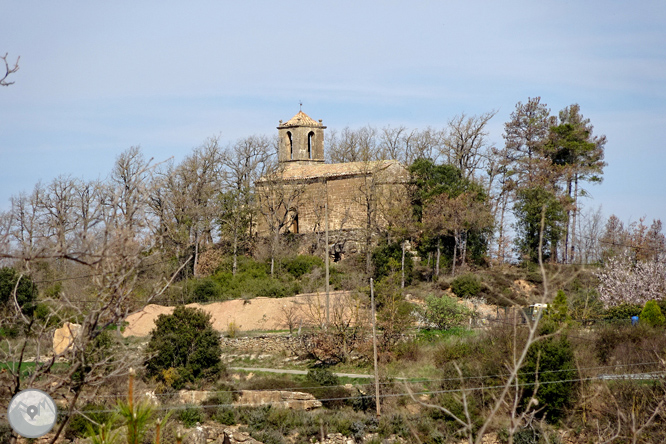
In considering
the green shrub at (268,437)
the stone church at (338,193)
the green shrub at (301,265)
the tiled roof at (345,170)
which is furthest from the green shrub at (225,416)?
the tiled roof at (345,170)

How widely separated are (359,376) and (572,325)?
286 inches

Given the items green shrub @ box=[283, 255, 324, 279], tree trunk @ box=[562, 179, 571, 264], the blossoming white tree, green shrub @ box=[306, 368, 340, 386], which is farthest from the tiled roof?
green shrub @ box=[306, 368, 340, 386]

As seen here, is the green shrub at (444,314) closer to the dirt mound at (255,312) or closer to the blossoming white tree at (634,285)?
the dirt mound at (255,312)

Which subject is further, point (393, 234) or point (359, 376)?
point (393, 234)

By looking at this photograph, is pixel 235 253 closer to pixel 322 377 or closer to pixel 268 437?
pixel 322 377

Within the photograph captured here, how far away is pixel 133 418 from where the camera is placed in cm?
587

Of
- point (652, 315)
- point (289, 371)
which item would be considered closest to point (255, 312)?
point (289, 371)

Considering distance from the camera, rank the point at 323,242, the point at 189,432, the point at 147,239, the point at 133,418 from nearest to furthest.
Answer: the point at 133,418 → the point at 147,239 → the point at 189,432 → the point at 323,242

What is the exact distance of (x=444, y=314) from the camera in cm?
2970

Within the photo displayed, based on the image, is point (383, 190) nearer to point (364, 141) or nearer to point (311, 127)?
point (311, 127)

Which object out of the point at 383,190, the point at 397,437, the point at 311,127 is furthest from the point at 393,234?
the point at 397,437

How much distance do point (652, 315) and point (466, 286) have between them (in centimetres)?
939

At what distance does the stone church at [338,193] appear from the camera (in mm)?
40812
